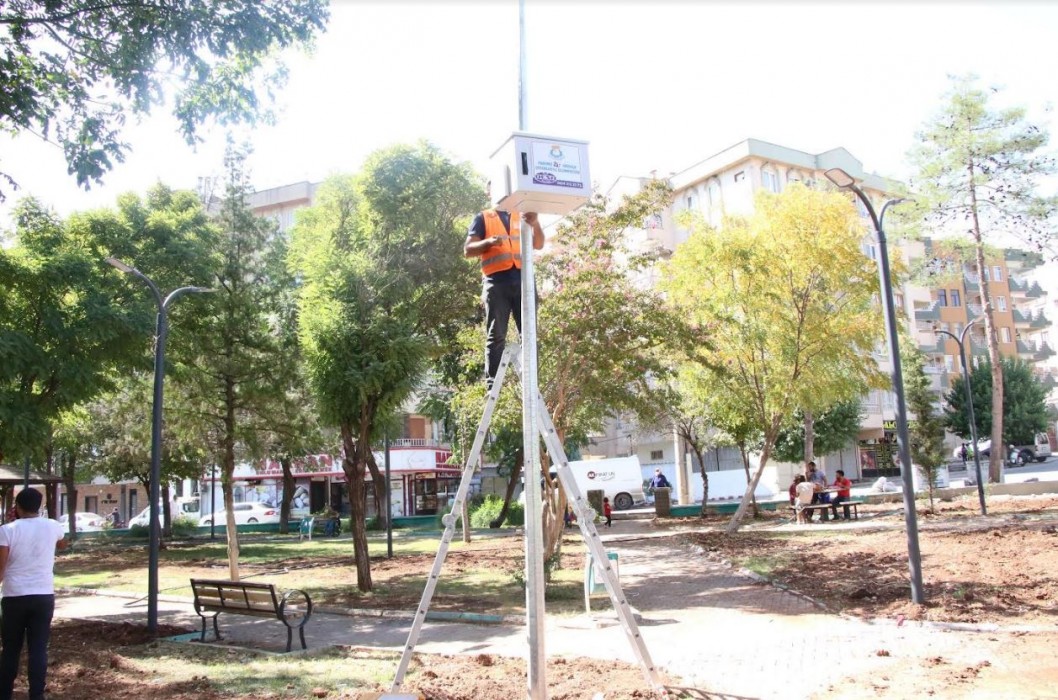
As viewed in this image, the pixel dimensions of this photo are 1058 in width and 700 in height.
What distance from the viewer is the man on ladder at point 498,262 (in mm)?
6707

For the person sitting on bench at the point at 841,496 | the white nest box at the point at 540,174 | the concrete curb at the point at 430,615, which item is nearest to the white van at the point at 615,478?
the person sitting on bench at the point at 841,496

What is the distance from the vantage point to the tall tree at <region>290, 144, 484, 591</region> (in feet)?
47.2

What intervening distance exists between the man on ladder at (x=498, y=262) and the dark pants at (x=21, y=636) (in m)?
4.20

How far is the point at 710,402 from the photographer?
2364 centimetres

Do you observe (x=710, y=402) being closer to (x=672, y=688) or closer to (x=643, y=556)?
(x=643, y=556)

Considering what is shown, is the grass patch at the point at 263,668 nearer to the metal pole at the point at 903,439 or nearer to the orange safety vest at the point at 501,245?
the orange safety vest at the point at 501,245

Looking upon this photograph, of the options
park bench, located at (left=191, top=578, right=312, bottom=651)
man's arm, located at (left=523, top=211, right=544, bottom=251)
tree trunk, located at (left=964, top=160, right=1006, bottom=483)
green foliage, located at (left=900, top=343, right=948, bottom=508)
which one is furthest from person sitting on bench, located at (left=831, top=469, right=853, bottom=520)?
man's arm, located at (left=523, top=211, right=544, bottom=251)

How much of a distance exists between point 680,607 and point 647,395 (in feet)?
23.0

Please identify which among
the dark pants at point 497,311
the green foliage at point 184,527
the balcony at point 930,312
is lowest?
the green foliage at point 184,527

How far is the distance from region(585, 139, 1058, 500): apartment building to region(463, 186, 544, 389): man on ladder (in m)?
27.4

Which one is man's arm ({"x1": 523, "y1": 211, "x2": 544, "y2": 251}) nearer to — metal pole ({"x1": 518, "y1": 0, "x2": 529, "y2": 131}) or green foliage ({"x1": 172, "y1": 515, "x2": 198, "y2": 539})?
metal pole ({"x1": 518, "y1": 0, "x2": 529, "y2": 131})

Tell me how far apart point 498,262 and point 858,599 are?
23.1 ft

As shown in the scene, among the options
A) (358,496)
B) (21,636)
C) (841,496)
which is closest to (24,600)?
(21,636)

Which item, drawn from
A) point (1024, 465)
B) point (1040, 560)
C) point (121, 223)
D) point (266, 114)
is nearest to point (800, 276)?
point (1040, 560)
